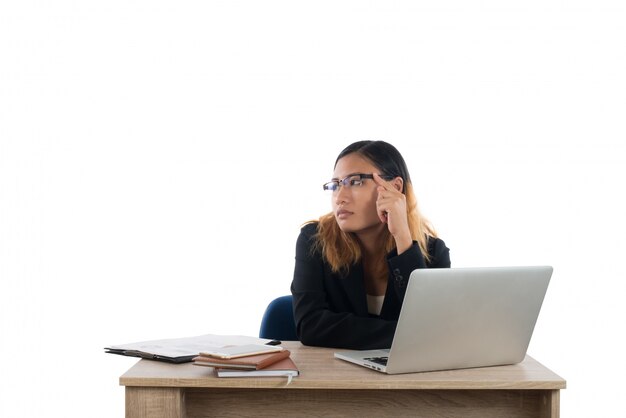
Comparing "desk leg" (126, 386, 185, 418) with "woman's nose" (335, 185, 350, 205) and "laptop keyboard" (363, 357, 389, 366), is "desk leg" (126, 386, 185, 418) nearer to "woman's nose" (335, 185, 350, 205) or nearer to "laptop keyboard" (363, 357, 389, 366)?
"laptop keyboard" (363, 357, 389, 366)

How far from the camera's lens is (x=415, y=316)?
A: 189 cm

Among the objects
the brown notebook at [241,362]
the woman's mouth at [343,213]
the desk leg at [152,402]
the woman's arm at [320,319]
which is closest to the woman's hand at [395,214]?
the woman's mouth at [343,213]

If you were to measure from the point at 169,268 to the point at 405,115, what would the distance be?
1618 millimetres

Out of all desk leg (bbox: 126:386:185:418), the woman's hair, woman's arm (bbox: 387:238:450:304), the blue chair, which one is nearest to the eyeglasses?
the woman's hair

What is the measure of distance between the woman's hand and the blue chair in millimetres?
589

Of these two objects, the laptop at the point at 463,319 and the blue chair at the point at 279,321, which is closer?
the laptop at the point at 463,319

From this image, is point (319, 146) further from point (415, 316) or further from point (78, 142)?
point (415, 316)

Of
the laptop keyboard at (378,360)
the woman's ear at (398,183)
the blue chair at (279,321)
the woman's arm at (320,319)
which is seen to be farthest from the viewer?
the blue chair at (279,321)

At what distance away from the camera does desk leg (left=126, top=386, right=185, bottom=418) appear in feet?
6.26

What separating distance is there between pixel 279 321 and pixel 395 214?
70cm

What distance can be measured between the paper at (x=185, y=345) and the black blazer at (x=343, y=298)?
7.6 inches

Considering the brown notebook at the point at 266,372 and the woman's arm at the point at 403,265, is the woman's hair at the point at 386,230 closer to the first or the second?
the woman's arm at the point at 403,265

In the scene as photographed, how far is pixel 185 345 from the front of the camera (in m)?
2.28

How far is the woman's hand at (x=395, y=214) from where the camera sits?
2555mm
